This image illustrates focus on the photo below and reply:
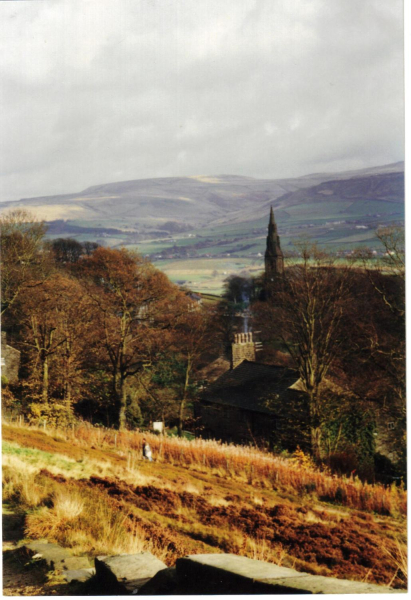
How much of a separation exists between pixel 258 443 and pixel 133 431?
1.53 meters

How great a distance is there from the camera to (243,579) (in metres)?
4.14

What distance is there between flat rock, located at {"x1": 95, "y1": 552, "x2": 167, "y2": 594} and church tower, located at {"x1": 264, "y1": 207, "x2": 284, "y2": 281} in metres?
3.50

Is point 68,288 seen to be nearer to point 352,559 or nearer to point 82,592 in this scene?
point 82,592

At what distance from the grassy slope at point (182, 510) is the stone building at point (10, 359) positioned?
2.07ft

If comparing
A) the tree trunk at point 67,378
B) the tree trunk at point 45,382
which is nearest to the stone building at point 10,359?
the tree trunk at point 45,382

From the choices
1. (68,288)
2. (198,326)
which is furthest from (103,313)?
(198,326)

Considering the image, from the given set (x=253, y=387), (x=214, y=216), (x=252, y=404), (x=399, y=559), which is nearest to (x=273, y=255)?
(x=214, y=216)

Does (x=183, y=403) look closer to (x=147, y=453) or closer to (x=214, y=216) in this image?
(x=147, y=453)

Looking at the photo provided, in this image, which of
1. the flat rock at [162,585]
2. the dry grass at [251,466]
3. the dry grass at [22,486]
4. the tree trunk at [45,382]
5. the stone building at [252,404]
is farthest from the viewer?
the tree trunk at [45,382]

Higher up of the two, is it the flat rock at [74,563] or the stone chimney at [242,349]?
the stone chimney at [242,349]

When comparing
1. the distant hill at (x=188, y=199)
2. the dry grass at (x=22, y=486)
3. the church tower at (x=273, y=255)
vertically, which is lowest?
the dry grass at (x=22, y=486)

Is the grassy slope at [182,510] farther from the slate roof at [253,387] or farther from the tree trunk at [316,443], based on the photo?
the slate roof at [253,387]

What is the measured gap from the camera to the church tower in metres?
6.76

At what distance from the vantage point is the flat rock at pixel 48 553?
4711 millimetres
